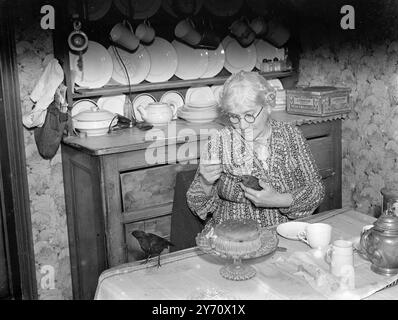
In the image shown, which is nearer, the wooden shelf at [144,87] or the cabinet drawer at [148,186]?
the cabinet drawer at [148,186]

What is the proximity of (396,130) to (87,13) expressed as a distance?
209 cm

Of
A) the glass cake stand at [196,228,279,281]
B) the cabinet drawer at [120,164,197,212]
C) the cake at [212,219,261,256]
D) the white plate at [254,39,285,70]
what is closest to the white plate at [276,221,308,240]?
the glass cake stand at [196,228,279,281]

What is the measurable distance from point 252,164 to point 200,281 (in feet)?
3.34

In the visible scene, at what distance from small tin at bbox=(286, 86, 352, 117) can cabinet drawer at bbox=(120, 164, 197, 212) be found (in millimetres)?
1025

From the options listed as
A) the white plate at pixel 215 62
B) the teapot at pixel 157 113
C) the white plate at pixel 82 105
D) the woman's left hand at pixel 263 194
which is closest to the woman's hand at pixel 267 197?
the woman's left hand at pixel 263 194

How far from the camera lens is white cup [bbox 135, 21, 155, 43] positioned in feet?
11.6

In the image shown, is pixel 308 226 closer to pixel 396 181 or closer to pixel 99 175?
pixel 99 175

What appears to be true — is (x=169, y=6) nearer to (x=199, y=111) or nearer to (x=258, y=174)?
(x=199, y=111)

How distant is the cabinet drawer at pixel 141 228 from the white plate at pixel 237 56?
1332 millimetres

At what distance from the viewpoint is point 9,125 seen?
3.26 m

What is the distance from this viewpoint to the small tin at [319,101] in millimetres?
3738

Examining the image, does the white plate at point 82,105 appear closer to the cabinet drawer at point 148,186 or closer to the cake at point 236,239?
the cabinet drawer at point 148,186

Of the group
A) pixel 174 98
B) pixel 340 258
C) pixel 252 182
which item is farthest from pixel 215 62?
pixel 340 258
